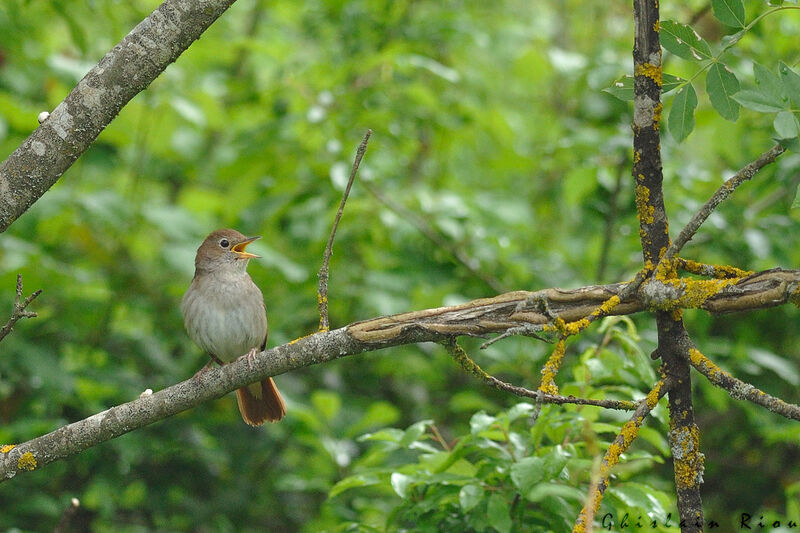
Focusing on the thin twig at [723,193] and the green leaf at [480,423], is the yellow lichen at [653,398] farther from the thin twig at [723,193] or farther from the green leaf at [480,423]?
the green leaf at [480,423]

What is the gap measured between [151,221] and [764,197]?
3.53 metres

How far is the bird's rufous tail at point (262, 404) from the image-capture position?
4086 mm

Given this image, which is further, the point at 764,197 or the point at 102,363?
the point at 102,363

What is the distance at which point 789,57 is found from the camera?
4.97 metres

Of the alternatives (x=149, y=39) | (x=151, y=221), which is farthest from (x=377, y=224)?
(x=149, y=39)

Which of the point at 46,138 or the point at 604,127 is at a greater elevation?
the point at 604,127

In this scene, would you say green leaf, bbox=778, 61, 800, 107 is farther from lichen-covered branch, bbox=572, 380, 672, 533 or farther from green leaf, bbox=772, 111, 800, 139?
lichen-covered branch, bbox=572, 380, 672, 533

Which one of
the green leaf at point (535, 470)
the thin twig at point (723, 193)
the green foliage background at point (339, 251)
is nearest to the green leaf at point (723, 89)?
the thin twig at point (723, 193)

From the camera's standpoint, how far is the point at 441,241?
15.2ft

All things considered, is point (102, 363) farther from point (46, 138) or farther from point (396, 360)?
point (46, 138)

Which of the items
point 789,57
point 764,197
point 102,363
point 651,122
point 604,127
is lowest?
point 651,122

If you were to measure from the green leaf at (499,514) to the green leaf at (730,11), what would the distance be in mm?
1439

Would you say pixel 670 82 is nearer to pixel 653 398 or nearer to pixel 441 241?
pixel 653 398

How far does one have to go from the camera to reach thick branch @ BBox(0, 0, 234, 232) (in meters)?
2.14
